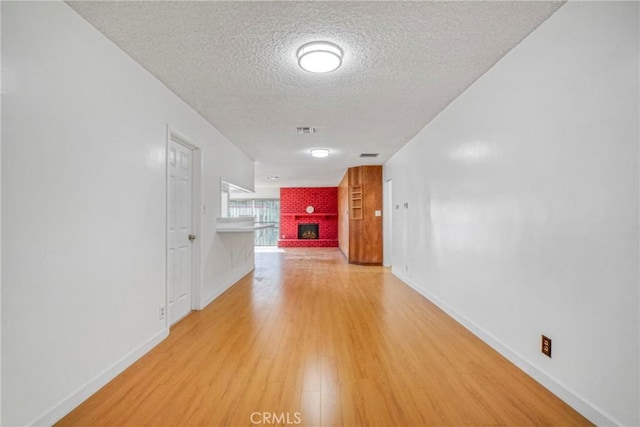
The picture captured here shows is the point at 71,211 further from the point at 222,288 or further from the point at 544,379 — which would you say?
the point at 544,379

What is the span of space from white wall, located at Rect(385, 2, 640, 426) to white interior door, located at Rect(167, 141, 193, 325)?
121 inches

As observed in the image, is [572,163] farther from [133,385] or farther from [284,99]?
[133,385]

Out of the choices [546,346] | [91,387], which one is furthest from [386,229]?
[91,387]

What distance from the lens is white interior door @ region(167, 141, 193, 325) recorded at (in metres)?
3.04

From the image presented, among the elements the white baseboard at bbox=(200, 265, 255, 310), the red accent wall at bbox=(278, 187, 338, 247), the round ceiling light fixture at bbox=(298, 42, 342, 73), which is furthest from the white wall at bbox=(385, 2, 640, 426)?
the red accent wall at bbox=(278, 187, 338, 247)

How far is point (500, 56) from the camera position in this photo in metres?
2.24

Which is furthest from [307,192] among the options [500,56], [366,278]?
[500,56]

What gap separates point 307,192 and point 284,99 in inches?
348

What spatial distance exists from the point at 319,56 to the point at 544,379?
2712 mm

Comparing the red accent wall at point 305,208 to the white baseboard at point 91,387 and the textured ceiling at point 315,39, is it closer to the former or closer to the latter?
the textured ceiling at point 315,39

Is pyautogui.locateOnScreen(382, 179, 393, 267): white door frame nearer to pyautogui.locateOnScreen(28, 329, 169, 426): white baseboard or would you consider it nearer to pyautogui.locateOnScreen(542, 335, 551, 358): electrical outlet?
pyautogui.locateOnScreen(542, 335, 551, 358): electrical outlet

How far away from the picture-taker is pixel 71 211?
1688 millimetres

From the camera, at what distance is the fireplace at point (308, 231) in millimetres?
11695

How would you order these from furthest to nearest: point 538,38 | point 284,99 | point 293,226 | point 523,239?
1. point 293,226
2. point 284,99
3. point 523,239
4. point 538,38
